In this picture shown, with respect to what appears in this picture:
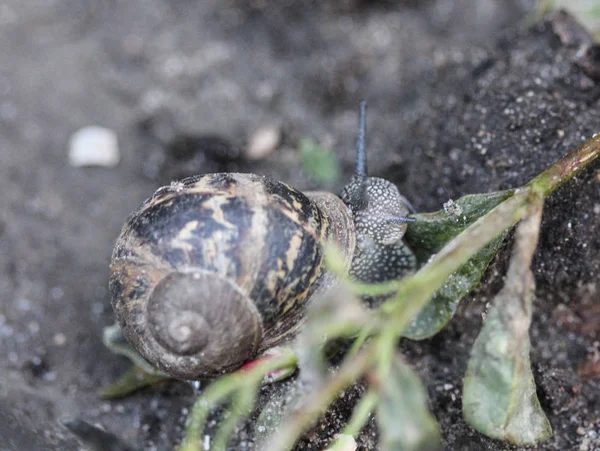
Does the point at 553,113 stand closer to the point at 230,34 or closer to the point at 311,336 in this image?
the point at 311,336

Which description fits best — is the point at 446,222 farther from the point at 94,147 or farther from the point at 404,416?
the point at 94,147

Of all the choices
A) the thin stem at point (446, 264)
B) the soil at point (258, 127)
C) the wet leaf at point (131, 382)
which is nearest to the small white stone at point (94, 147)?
the soil at point (258, 127)

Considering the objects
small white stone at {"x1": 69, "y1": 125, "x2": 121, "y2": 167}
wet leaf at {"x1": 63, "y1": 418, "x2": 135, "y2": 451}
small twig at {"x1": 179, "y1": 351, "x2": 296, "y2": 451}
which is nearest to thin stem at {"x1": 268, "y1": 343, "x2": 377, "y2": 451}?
small twig at {"x1": 179, "y1": 351, "x2": 296, "y2": 451}

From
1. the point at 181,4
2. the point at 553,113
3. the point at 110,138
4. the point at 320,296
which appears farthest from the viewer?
the point at 181,4

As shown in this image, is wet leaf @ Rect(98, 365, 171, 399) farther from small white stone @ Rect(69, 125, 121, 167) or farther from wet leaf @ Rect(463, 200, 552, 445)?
wet leaf @ Rect(463, 200, 552, 445)

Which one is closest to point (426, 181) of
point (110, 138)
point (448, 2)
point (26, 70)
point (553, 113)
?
point (553, 113)

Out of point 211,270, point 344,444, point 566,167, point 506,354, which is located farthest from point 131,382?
point 566,167
